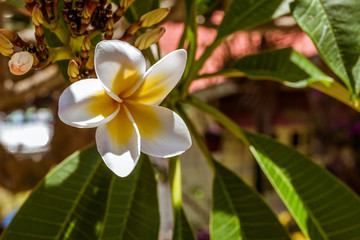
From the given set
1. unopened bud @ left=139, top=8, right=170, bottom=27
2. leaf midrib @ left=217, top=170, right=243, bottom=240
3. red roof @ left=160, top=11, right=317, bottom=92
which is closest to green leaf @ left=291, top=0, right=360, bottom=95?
unopened bud @ left=139, top=8, right=170, bottom=27

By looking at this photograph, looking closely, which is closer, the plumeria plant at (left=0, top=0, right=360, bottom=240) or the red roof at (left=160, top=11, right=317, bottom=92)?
the plumeria plant at (left=0, top=0, right=360, bottom=240)

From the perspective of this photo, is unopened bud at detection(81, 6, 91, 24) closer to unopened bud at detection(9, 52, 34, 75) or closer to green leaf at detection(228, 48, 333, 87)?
unopened bud at detection(9, 52, 34, 75)

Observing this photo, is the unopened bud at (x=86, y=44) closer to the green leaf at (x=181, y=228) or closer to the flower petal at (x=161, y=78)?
the flower petal at (x=161, y=78)

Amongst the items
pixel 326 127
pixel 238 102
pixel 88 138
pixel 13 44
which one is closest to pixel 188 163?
pixel 238 102

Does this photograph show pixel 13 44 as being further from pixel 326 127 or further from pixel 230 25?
pixel 326 127

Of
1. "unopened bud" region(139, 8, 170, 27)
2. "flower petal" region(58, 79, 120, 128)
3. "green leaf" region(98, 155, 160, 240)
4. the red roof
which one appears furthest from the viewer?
the red roof

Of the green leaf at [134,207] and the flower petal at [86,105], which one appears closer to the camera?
the flower petal at [86,105]

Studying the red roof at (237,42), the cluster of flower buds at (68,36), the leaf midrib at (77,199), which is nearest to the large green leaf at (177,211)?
the leaf midrib at (77,199)
